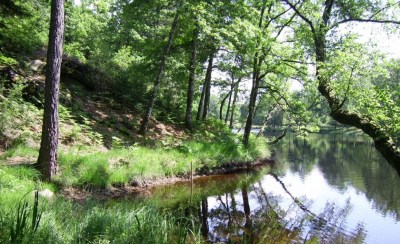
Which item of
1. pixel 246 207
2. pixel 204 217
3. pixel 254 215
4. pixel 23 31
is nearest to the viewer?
pixel 204 217

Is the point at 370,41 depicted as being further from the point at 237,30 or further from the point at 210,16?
the point at 210,16

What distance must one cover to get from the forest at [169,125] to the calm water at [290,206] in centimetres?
9

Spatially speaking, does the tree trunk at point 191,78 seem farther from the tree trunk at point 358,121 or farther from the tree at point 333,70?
Result: the tree trunk at point 358,121

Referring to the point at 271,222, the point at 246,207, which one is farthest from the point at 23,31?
the point at 271,222

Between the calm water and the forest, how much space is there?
94 millimetres

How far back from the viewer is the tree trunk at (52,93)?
8.52m

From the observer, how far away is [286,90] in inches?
835

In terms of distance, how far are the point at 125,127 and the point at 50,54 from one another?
6986mm

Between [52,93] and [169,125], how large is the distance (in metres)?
9.48

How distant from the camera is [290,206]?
11.7 meters

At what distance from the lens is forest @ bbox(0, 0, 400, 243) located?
5.88 metres

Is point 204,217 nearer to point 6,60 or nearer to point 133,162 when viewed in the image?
point 133,162

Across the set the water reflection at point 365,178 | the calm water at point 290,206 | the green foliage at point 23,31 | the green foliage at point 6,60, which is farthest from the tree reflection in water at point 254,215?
the green foliage at point 23,31

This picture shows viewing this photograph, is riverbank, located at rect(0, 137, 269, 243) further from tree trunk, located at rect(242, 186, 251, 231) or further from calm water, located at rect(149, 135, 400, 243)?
tree trunk, located at rect(242, 186, 251, 231)
